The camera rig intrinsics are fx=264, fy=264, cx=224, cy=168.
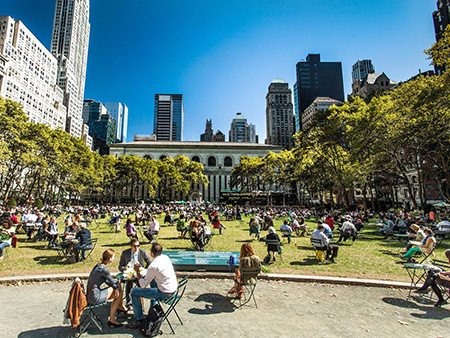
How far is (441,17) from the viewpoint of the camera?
80438 millimetres

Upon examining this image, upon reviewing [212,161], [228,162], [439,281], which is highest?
[212,161]

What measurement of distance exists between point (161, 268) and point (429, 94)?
22.1 meters

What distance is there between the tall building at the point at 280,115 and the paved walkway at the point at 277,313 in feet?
509

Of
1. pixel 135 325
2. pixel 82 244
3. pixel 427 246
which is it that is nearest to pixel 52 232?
pixel 82 244

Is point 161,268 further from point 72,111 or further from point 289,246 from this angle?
point 72,111

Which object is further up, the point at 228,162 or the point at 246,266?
the point at 228,162

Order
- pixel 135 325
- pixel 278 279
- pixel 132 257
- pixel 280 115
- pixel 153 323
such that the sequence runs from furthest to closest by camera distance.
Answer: pixel 280 115 < pixel 278 279 < pixel 132 257 < pixel 135 325 < pixel 153 323

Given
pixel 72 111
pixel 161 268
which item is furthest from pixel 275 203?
pixel 72 111

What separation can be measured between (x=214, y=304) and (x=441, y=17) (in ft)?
365

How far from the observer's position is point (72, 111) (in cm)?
12681

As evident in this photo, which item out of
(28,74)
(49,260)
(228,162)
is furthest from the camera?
(228,162)

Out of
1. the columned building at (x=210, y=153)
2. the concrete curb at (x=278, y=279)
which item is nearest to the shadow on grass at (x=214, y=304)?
the concrete curb at (x=278, y=279)

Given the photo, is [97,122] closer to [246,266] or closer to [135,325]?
[246,266]

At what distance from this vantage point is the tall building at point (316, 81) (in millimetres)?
145250
